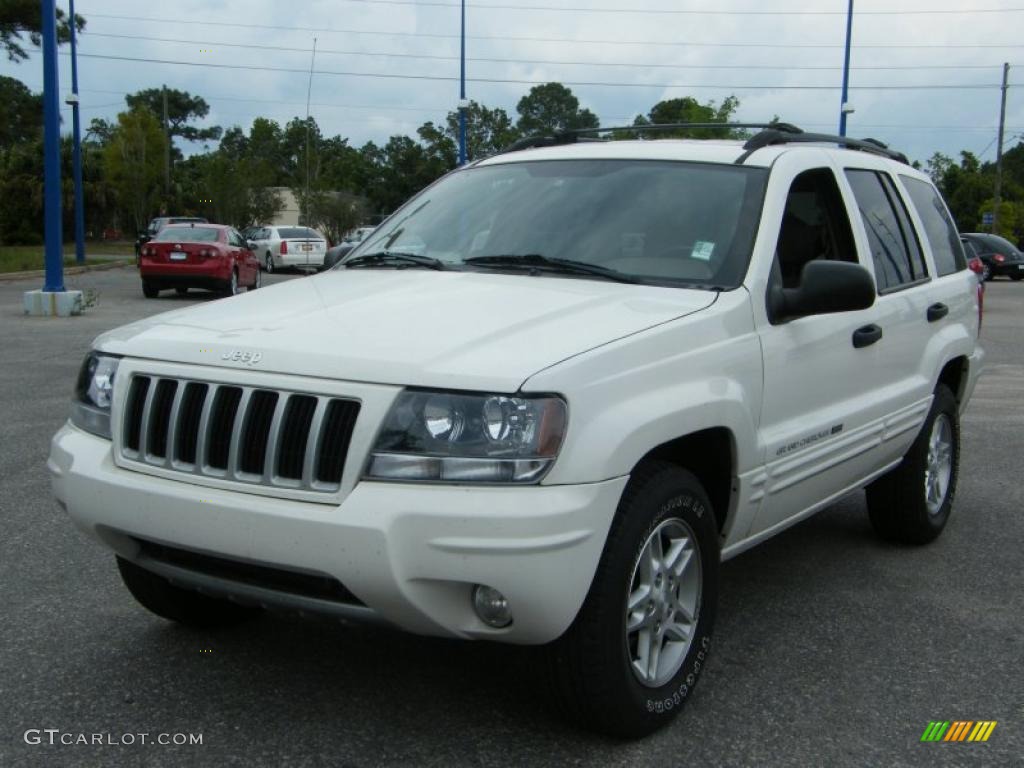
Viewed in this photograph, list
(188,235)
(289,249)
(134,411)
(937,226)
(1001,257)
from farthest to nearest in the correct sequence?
(289,249)
(1001,257)
(188,235)
(937,226)
(134,411)

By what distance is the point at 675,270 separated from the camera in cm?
390

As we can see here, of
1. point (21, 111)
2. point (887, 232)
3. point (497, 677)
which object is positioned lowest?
point (497, 677)

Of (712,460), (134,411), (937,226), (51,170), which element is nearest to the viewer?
(134,411)

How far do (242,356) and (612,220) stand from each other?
1.59 metres

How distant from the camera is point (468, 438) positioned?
2.90m

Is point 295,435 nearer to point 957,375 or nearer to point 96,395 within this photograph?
point 96,395

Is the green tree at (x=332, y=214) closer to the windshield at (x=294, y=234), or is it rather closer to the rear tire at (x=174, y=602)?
the windshield at (x=294, y=234)

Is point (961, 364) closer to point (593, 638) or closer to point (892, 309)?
point (892, 309)

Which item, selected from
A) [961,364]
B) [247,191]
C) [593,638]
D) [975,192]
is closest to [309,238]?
[247,191]

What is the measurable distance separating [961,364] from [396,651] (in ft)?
11.0

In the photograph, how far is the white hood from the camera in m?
2.96

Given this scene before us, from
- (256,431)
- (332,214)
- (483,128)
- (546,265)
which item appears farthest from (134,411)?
(483,128)

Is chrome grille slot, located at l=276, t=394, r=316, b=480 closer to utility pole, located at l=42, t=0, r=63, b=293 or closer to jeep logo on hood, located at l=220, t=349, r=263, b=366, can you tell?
jeep logo on hood, located at l=220, t=349, r=263, b=366

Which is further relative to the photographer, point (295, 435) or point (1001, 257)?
point (1001, 257)
